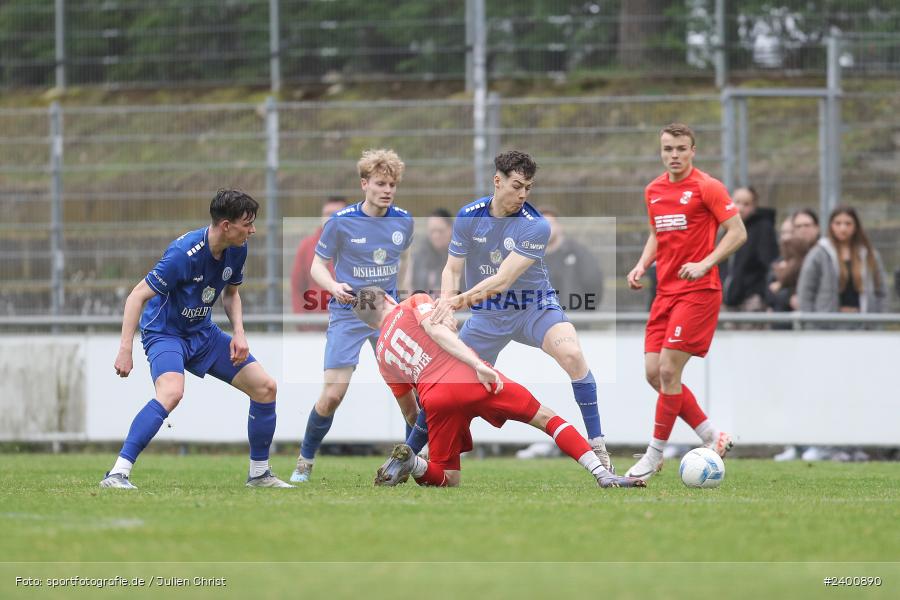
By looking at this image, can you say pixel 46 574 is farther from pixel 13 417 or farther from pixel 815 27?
pixel 815 27

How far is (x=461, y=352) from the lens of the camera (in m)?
8.67

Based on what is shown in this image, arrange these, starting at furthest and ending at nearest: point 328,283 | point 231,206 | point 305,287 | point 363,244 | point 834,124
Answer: point 834,124 → point 305,287 → point 363,244 → point 328,283 → point 231,206

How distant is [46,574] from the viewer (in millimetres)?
5492

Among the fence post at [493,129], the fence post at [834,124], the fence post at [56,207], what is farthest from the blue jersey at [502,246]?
the fence post at [56,207]

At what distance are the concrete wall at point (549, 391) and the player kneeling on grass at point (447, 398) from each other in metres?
4.60

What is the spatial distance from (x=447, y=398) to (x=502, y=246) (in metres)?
1.49

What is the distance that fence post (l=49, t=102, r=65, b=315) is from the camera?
52.4 ft

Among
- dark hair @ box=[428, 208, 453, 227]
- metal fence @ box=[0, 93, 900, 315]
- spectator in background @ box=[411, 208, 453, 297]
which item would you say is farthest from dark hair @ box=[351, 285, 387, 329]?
metal fence @ box=[0, 93, 900, 315]

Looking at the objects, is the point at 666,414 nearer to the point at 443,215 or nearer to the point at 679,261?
the point at 679,261

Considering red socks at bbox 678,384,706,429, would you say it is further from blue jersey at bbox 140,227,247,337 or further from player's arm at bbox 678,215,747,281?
blue jersey at bbox 140,227,247,337

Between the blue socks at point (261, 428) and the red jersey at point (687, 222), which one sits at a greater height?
the red jersey at point (687, 222)

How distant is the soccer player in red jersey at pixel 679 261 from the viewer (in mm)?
9906

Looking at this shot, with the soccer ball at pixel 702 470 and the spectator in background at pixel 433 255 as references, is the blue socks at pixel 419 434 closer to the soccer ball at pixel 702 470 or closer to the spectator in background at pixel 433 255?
the soccer ball at pixel 702 470

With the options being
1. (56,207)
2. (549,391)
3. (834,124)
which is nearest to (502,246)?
(549,391)
